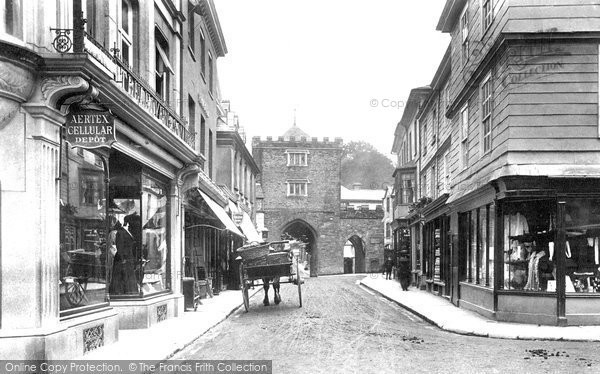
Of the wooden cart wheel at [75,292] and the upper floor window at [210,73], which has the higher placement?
the upper floor window at [210,73]

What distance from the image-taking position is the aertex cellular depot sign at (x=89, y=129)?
27.7ft

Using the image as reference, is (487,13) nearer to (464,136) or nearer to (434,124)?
(464,136)

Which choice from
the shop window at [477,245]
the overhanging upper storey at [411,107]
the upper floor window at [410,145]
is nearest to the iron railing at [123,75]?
the shop window at [477,245]

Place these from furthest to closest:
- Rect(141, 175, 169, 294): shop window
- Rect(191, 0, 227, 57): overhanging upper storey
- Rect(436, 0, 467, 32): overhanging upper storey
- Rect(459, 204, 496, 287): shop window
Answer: Rect(191, 0, 227, 57): overhanging upper storey, Rect(436, 0, 467, 32): overhanging upper storey, Rect(459, 204, 496, 287): shop window, Rect(141, 175, 169, 294): shop window

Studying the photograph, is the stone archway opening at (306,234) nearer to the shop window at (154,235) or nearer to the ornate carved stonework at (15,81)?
the shop window at (154,235)

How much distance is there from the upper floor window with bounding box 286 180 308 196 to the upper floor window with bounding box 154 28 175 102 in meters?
38.6

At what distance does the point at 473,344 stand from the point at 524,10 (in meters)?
6.79

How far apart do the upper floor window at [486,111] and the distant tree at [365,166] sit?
70521 mm

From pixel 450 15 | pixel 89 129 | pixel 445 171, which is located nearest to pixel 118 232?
pixel 89 129

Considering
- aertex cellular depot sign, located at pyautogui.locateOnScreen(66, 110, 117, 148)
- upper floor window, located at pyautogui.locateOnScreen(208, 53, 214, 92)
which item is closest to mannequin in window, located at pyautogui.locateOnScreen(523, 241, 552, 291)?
aertex cellular depot sign, located at pyautogui.locateOnScreen(66, 110, 117, 148)

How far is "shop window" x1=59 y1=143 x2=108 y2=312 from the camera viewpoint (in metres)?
8.55

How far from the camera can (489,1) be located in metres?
15.0

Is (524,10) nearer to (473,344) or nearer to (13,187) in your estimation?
(473,344)

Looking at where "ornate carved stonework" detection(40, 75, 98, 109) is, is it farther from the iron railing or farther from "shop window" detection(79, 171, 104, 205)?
"shop window" detection(79, 171, 104, 205)
